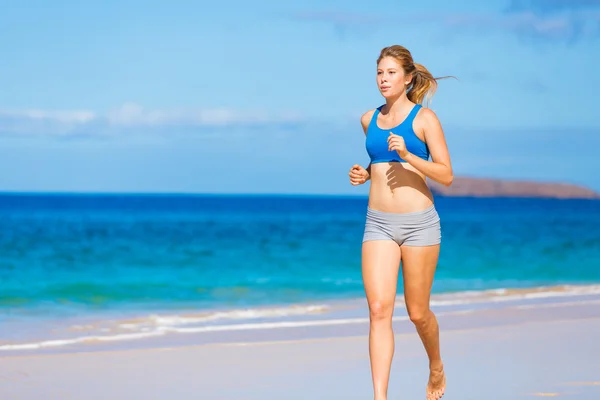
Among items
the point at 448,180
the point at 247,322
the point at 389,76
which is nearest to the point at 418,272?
the point at 448,180

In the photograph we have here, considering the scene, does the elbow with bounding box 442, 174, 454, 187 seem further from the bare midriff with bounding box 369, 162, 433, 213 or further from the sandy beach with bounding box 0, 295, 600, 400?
the sandy beach with bounding box 0, 295, 600, 400

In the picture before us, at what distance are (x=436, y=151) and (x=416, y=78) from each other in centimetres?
46

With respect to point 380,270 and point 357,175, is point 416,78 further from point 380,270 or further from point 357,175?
point 380,270

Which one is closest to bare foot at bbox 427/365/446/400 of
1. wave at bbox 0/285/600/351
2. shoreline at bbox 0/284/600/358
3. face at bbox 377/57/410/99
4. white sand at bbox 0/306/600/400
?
white sand at bbox 0/306/600/400

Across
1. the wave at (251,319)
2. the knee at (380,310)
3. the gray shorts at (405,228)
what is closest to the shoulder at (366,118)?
the gray shorts at (405,228)

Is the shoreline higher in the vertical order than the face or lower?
lower

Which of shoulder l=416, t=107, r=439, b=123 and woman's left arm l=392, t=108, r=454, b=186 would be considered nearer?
woman's left arm l=392, t=108, r=454, b=186

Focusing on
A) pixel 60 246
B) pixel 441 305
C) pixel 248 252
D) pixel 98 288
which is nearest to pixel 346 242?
pixel 248 252

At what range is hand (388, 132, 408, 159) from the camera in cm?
Result: 453

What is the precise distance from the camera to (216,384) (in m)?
6.05

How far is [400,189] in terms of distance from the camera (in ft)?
15.9

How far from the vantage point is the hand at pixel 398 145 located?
14.9ft

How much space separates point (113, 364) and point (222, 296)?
9312 millimetres

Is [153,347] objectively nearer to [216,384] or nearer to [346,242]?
[216,384]
